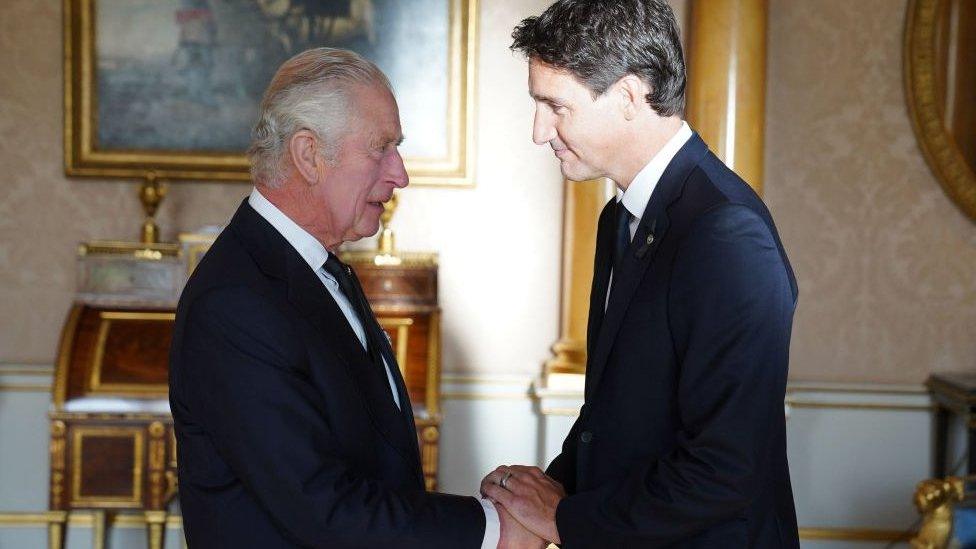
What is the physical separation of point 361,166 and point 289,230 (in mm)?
180

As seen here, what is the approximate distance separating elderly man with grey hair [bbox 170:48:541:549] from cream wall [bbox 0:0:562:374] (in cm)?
269

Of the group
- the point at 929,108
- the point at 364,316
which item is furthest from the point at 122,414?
the point at 929,108

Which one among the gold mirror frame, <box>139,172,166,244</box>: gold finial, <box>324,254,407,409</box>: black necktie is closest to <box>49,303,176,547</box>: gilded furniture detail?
<box>139,172,166,244</box>: gold finial

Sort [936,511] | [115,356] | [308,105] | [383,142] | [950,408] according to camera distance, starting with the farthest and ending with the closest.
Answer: [950,408], [115,356], [936,511], [383,142], [308,105]

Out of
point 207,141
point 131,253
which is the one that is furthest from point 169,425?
point 207,141

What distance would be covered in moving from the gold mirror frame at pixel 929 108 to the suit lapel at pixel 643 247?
3190 mm

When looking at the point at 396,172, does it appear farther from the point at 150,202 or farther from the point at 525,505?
the point at 150,202

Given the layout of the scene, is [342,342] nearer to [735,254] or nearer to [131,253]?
[735,254]

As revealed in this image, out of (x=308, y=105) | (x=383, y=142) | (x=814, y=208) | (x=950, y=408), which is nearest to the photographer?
(x=308, y=105)

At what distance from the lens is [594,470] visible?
6.39 ft

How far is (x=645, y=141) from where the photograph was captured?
193cm

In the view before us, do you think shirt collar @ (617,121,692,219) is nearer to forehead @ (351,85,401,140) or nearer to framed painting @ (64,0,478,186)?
forehead @ (351,85,401,140)

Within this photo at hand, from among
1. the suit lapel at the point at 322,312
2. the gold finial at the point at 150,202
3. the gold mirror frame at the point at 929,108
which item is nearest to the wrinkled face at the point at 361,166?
the suit lapel at the point at 322,312

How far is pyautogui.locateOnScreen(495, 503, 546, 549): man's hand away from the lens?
204cm
